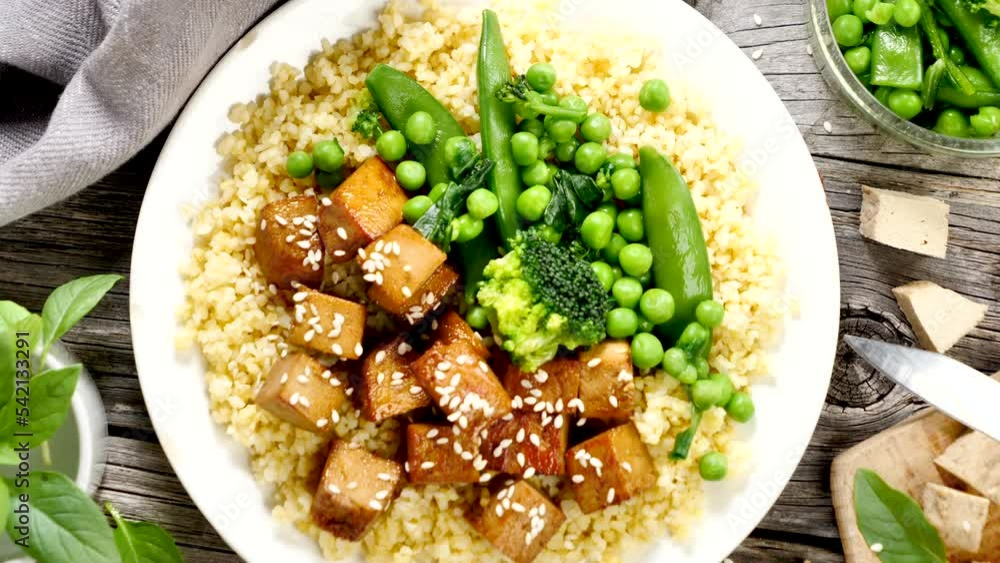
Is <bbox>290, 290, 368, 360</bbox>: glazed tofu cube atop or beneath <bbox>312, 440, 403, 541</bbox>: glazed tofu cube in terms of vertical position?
atop

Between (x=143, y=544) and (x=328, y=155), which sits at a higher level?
(x=328, y=155)

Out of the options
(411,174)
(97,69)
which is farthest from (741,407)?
(97,69)

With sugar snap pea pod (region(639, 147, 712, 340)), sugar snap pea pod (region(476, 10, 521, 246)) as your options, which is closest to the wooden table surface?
sugar snap pea pod (region(639, 147, 712, 340))

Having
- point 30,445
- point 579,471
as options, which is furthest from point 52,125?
point 579,471

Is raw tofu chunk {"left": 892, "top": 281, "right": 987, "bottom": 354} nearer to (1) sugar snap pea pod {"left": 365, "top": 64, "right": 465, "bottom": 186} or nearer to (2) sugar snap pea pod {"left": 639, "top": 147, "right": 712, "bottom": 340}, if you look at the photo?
(2) sugar snap pea pod {"left": 639, "top": 147, "right": 712, "bottom": 340}

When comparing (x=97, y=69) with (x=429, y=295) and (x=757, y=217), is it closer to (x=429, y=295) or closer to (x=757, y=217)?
(x=429, y=295)

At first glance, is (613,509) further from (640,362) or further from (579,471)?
(640,362)

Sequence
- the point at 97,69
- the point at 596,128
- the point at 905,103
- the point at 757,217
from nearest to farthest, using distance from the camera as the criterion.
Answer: the point at 97,69 < the point at 596,128 < the point at 757,217 < the point at 905,103

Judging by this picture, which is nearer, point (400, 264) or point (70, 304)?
point (70, 304)
